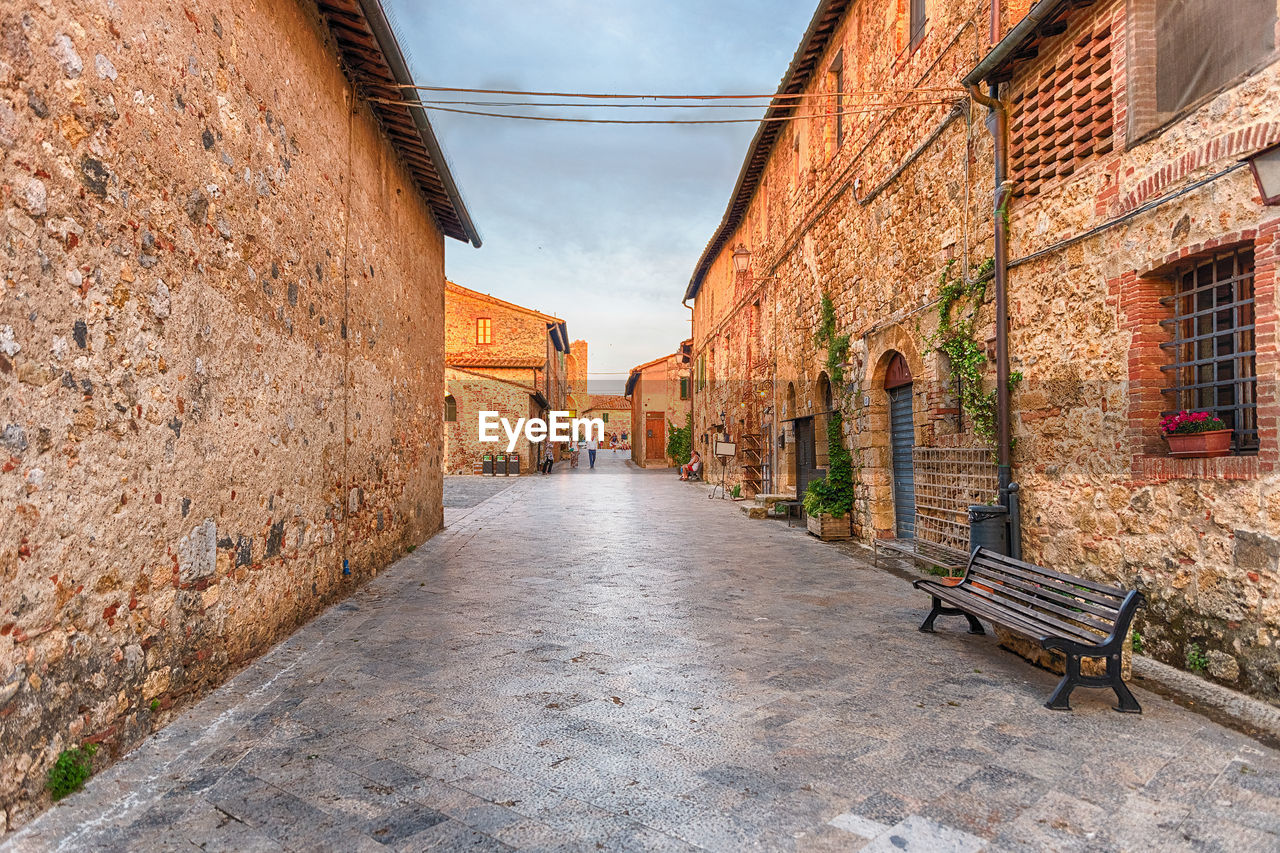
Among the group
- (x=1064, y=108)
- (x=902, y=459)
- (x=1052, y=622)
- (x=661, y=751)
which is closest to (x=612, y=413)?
(x=902, y=459)

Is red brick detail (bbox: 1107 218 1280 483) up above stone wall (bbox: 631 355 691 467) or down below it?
below

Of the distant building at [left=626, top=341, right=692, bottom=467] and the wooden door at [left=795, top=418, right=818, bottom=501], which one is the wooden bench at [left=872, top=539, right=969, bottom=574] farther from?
the distant building at [left=626, top=341, right=692, bottom=467]

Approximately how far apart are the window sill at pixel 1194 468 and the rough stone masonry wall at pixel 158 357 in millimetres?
5242

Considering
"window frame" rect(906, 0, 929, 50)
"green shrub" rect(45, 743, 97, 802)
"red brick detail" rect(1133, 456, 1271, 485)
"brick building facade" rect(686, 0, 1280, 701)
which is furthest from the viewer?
"window frame" rect(906, 0, 929, 50)

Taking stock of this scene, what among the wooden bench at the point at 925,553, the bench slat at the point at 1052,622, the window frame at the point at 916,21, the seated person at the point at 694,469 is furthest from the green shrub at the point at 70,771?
the seated person at the point at 694,469

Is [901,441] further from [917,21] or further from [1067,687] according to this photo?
[1067,687]

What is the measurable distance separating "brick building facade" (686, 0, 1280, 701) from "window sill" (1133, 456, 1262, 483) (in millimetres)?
13

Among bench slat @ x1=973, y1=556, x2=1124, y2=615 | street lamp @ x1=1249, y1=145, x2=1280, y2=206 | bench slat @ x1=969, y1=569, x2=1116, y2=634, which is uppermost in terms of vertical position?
street lamp @ x1=1249, y1=145, x2=1280, y2=206

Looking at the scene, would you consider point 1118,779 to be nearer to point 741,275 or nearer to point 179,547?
point 179,547

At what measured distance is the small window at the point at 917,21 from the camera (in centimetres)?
812

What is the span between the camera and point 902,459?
29.5 ft

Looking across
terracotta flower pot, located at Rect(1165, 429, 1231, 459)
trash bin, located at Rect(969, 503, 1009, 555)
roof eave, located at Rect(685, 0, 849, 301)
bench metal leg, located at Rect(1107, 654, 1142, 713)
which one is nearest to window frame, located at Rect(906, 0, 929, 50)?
roof eave, located at Rect(685, 0, 849, 301)

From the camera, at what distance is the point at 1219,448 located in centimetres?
408

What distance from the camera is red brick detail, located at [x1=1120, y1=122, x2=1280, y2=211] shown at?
3.74m
